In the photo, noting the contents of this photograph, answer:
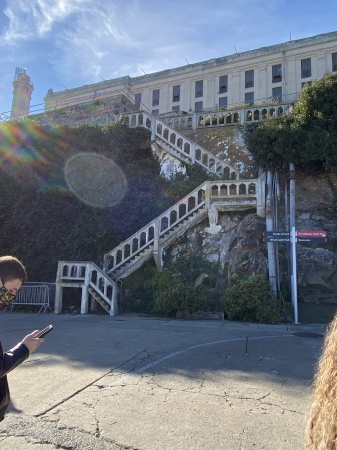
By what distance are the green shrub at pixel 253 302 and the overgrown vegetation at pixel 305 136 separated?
5.25m

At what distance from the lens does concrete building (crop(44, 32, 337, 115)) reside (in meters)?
37.7

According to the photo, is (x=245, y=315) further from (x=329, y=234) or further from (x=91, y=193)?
(x=91, y=193)

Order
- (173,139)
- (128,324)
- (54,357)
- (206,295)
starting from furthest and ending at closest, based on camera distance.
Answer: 1. (173,139)
2. (206,295)
3. (128,324)
4. (54,357)

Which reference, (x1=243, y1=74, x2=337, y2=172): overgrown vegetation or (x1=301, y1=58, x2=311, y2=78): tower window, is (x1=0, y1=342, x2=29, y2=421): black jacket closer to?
(x1=243, y1=74, x2=337, y2=172): overgrown vegetation

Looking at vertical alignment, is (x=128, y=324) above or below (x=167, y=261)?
below

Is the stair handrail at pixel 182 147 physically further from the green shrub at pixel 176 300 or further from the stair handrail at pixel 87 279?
the stair handrail at pixel 87 279

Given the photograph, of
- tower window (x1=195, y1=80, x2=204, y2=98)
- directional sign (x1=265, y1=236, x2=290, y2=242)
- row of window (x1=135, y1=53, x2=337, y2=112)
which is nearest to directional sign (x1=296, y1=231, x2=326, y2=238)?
directional sign (x1=265, y1=236, x2=290, y2=242)

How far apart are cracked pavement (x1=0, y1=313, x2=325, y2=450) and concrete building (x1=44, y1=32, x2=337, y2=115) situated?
3305cm

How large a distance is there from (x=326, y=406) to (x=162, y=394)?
2.89m

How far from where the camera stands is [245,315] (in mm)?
9648

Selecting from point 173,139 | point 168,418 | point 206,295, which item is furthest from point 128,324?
point 173,139

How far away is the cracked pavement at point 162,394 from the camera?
280 centimetres

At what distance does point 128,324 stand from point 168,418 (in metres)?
5.72

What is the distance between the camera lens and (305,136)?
500 inches
